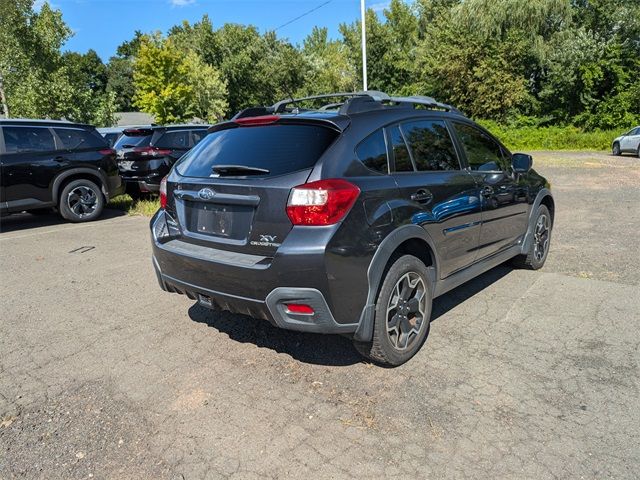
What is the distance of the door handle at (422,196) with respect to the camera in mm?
3489

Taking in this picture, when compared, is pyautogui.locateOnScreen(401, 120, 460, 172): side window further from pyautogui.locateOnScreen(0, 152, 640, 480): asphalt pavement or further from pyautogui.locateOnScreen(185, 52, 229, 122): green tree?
pyautogui.locateOnScreen(185, 52, 229, 122): green tree

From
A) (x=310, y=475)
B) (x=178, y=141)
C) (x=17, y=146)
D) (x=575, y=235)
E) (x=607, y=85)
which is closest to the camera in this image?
(x=310, y=475)

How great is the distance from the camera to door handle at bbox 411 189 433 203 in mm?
3489

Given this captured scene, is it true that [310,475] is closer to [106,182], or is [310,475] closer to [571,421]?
[571,421]

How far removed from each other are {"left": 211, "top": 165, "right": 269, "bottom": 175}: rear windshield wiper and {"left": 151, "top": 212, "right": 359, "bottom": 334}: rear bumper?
0.54m

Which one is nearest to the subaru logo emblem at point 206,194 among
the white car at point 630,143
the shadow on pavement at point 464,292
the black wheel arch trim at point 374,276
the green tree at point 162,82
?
the black wheel arch trim at point 374,276

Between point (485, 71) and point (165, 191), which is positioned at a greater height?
point (485, 71)

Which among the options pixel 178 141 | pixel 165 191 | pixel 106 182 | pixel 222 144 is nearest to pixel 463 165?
pixel 222 144

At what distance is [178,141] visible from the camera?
11070 millimetres

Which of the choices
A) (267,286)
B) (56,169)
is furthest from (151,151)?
(267,286)

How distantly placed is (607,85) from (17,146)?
3628cm

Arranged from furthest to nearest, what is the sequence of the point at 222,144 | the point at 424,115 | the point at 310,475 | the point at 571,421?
the point at 424,115
the point at 222,144
the point at 571,421
the point at 310,475

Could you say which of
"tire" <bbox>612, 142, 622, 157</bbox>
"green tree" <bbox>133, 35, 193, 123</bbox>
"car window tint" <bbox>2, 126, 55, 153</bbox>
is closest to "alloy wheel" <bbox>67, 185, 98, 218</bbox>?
"car window tint" <bbox>2, 126, 55, 153</bbox>

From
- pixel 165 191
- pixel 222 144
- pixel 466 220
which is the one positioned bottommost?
pixel 466 220
